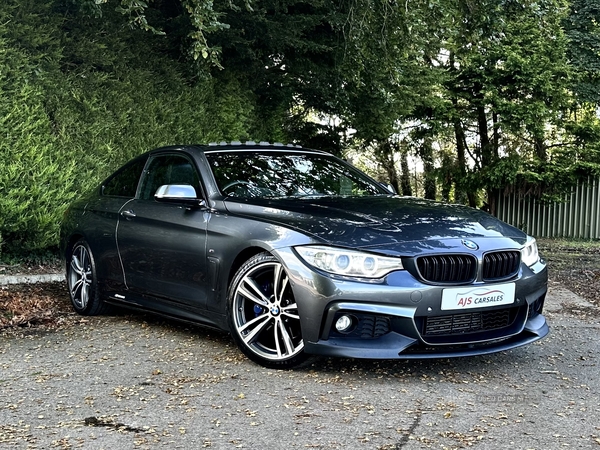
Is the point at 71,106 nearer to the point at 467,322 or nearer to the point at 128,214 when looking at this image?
the point at 128,214

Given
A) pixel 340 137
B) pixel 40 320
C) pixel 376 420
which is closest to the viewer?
pixel 376 420

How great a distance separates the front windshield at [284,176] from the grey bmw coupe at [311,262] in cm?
1

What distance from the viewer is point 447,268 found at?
14.9 feet

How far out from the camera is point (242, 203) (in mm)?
5281

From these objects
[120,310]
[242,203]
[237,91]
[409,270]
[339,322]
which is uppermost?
[237,91]

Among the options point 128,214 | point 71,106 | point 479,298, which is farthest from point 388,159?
point 479,298

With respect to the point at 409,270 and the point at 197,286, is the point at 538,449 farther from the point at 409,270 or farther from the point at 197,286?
the point at 197,286

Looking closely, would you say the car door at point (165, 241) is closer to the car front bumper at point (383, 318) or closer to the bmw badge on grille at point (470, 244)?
the car front bumper at point (383, 318)

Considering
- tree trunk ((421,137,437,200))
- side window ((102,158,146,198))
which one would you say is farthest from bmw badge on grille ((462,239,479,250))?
tree trunk ((421,137,437,200))

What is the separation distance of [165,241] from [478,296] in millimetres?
2404

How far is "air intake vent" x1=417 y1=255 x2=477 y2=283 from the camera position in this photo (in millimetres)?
4500

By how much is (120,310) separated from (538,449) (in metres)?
4.60

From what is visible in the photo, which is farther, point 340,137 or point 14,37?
point 340,137

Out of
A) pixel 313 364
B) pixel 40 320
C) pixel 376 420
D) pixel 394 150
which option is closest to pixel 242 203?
pixel 313 364
